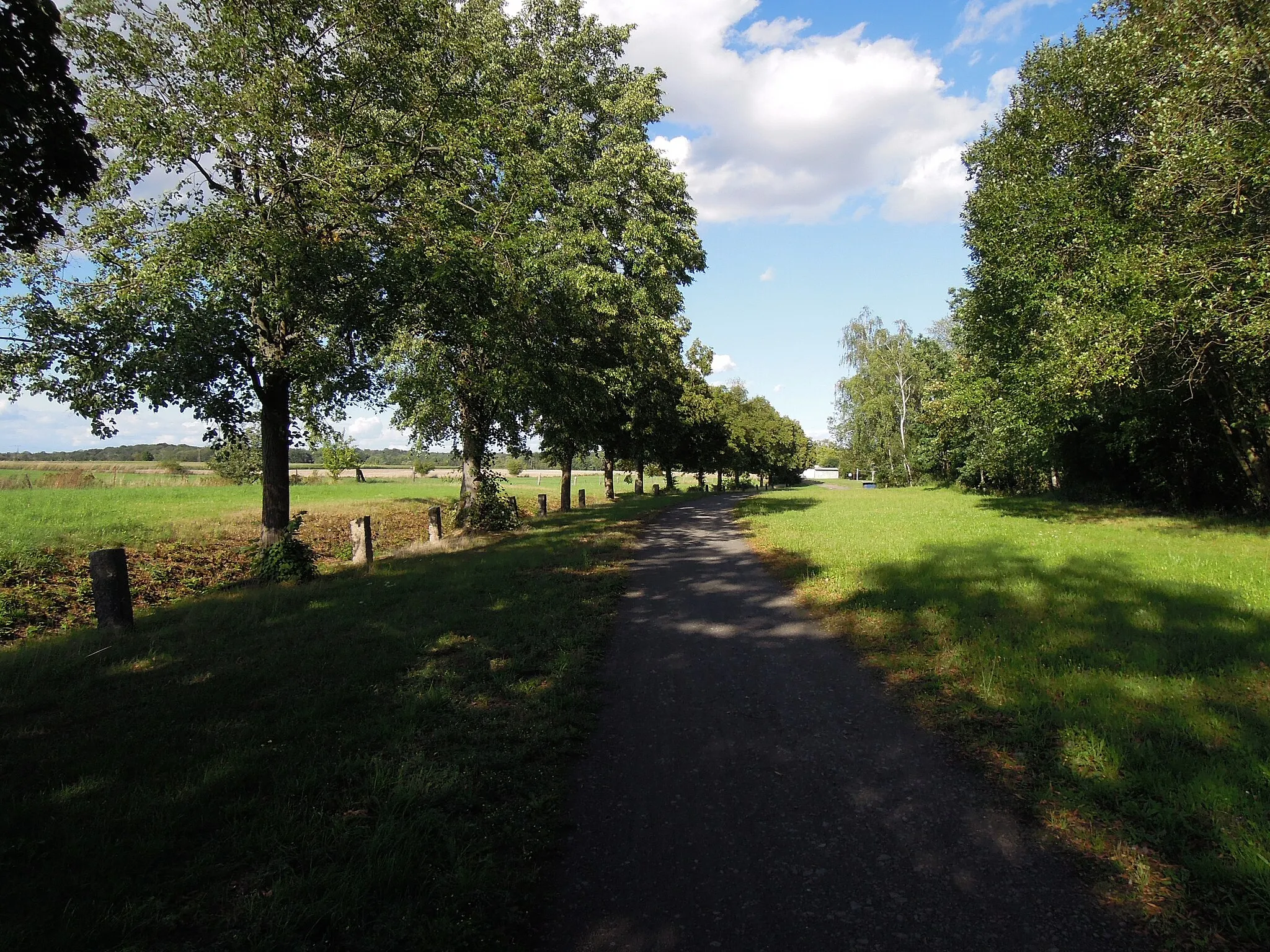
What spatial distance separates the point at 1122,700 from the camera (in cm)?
495

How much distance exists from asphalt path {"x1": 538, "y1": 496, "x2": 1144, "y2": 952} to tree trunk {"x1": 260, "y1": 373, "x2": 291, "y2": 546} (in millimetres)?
9905

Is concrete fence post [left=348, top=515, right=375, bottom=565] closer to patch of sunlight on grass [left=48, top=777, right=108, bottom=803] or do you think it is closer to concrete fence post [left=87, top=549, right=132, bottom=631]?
concrete fence post [left=87, top=549, right=132, bottom=631]

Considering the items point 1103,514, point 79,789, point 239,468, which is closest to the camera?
point 79,789

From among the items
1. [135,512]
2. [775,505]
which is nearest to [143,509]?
[135,512]

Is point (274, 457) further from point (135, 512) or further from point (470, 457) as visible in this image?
→ point (135, 512)

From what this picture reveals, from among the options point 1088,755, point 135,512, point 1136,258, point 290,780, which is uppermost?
point 1136,258

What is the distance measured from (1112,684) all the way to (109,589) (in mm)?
11651

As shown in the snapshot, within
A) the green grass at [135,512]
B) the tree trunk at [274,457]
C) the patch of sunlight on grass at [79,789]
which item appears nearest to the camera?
the patch of sunlight on grass at [79,789]

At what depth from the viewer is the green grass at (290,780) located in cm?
274

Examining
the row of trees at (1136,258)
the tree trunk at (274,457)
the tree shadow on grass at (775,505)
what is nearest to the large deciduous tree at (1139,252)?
the row of trees at (1136,258)

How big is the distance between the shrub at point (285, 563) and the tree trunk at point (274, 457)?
31cm

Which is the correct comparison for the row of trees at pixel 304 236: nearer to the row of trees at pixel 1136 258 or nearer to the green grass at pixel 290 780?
the green grass at pixel 290 780

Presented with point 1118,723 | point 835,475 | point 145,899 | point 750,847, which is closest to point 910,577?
point 1118,723

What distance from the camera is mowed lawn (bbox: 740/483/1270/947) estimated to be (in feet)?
10.2
